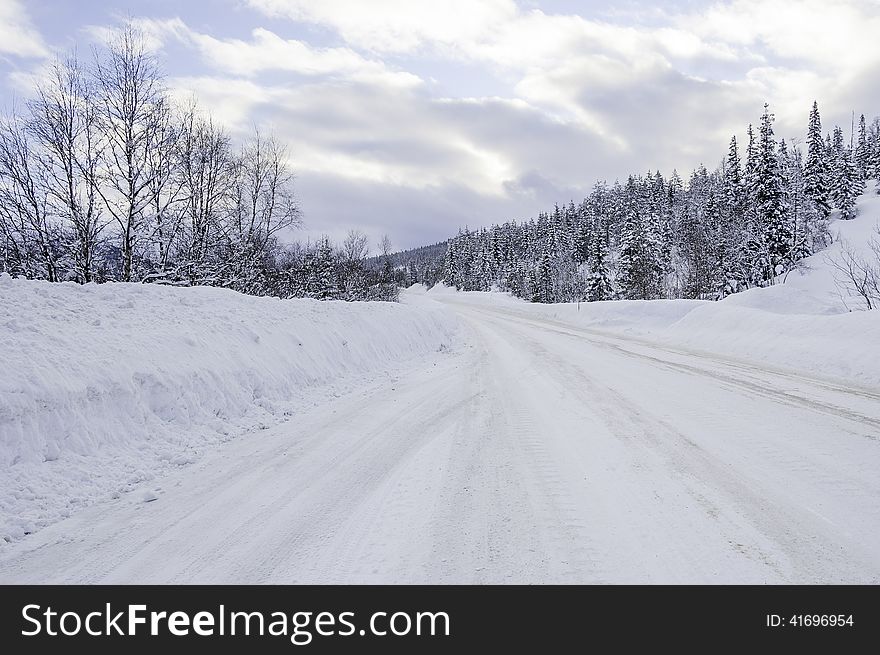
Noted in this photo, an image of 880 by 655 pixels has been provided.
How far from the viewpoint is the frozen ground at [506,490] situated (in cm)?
306

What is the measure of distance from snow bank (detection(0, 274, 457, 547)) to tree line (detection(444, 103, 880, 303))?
36948 mm

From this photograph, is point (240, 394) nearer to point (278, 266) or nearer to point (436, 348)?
point (436, 348)

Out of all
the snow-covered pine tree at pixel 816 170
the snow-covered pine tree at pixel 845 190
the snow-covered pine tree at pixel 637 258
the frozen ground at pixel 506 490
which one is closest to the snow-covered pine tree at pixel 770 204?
the snow-covered pine tree at pixel 637 258

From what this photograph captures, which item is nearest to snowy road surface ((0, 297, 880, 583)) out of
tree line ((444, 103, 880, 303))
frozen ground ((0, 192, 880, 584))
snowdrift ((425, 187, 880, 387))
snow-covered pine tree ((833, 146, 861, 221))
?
frozen ground ((0, 192, 880, 584))

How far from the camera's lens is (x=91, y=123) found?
51.7ft

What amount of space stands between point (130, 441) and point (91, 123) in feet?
51.4

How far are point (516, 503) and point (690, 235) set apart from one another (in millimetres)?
53802

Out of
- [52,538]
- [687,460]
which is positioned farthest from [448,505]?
[52,538]

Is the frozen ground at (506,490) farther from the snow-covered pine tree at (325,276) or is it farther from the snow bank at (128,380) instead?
the snow-covered pine tree at (325,276)

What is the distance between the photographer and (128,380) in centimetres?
595

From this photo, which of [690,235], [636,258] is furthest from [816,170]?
[636,258]

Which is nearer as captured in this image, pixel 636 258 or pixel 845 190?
pixel 636 258

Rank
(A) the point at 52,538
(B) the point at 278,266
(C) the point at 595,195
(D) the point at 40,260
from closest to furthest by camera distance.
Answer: (A) the point at 52,538 → (D) the point at 40,260 → (B) the point at 278,266 → (C) the point at 595,195

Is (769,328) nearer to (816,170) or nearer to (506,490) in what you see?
(506,490)
